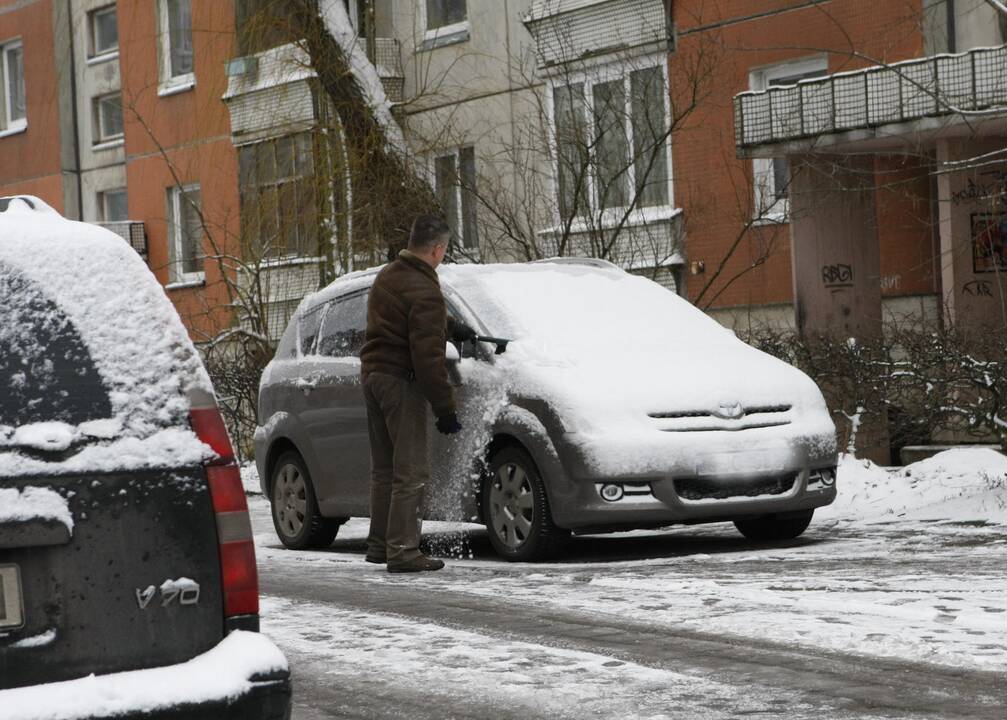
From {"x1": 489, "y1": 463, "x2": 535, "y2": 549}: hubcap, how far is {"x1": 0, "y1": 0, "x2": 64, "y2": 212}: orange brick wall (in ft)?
92.3

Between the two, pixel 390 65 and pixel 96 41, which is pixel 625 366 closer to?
pixel 390 65

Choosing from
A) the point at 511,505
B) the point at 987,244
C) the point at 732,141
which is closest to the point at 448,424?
the point at 511,505

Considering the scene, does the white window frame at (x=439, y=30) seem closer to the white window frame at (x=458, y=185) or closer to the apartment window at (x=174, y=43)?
the white window frame at (x=458, y=185)

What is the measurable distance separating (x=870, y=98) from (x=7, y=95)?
25.6 metres

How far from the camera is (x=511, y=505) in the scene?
10.8m

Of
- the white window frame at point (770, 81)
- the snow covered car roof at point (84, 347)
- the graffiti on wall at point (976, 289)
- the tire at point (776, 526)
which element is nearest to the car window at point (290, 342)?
the tire at point (776, 526)

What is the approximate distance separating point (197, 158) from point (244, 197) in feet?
29.8

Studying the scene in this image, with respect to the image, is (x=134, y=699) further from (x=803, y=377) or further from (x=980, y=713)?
(x=803, y=377)

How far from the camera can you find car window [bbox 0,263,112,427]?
4250 millimetres

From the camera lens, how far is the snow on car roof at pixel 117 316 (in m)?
4.38

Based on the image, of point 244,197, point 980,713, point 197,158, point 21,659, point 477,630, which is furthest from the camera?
point 197,158

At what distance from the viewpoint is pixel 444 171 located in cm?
2136

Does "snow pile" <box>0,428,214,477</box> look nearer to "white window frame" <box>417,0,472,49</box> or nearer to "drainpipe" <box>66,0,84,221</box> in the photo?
"white window frame" <box>417,0,472,49</box>

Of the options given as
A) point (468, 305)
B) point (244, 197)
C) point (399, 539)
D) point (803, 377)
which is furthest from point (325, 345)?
point (244, 197)
